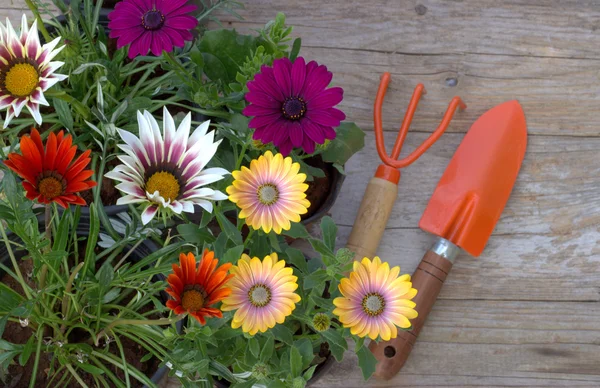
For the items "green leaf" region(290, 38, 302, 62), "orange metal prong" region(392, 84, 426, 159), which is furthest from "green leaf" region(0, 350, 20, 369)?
"orange metal prong" region(392, 84, 426, 159)

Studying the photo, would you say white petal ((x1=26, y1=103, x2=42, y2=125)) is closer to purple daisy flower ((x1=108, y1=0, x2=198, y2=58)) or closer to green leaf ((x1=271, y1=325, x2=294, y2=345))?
purple daisy flower ((x1=108, y1=0, x2=198, y2=58))

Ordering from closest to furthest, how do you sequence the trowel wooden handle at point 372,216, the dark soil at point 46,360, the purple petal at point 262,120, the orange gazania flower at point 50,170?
the orange gazania flower at point 50,170
the purple petal at point 262,120
the dark soil at point 46,360
the trowel wooden handle at point 372,216

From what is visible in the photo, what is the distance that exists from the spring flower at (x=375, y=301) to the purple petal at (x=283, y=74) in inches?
7.2

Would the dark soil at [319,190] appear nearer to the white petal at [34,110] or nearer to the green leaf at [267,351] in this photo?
the green leaf at [267,351]

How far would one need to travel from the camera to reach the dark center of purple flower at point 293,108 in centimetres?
56

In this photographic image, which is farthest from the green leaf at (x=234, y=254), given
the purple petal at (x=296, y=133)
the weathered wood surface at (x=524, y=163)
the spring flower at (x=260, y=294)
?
the weathered wood surface at (x=524, y=163)

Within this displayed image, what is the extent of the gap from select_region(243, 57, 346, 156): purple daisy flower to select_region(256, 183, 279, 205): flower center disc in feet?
0.14

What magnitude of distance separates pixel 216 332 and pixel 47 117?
32cm

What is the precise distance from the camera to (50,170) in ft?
1.47

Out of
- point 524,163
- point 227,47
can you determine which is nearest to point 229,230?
point 227,47

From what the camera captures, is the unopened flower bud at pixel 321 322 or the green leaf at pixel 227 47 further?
the green leaf at pixel 227 47

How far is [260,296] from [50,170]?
0.67 ft

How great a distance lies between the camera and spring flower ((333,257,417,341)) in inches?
20.3

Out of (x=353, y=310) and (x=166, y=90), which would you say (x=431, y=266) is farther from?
(x=166, y=90)
